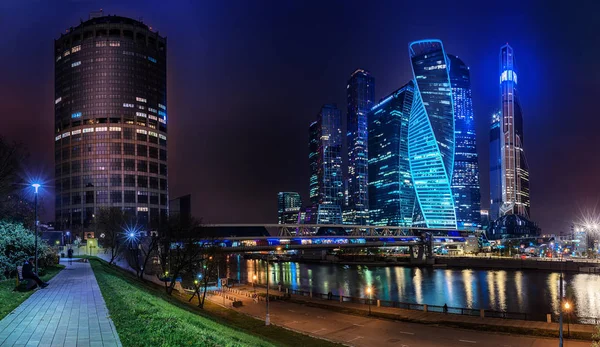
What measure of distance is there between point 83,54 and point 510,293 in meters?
178

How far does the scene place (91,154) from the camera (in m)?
172

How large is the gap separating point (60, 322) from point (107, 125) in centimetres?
17328

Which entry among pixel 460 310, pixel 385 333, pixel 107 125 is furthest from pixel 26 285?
pixel 107 125

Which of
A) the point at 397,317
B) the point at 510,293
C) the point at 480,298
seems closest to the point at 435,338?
the point at 397,317

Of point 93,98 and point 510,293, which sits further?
point 93,98

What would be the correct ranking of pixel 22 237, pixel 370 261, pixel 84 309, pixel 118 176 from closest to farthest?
pixel 84 309 → pixel 22 237 → pixel 118 176 → pixel 370 261

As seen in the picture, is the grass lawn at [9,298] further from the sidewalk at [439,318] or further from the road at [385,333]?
the sidewalk at [439,318]

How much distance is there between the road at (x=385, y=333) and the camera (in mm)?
36281

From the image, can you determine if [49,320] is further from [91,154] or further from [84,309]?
[91,154]

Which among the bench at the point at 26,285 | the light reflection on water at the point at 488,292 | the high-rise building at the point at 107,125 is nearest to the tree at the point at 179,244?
the bench at the point at 26,285

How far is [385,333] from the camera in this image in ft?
133

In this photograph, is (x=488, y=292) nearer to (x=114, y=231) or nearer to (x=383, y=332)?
(x=383, y=332)

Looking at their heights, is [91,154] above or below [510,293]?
above

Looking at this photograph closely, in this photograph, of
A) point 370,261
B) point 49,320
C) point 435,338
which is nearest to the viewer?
point 49,320
